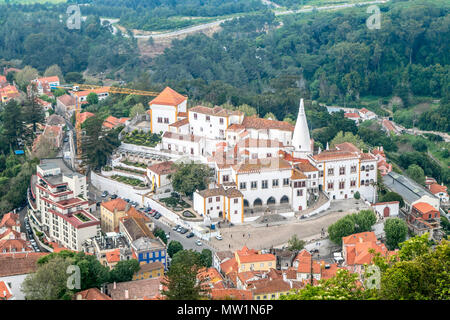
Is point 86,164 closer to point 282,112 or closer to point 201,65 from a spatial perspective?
point 282,112

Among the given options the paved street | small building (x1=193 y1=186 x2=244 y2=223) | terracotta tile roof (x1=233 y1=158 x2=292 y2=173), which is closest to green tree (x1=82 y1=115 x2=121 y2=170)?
small building (x1=193 y1=186 x2=244 y2=223)

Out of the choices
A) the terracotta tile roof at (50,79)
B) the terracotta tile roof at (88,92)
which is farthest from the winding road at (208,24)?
the terracotta tile roof at (88,92)

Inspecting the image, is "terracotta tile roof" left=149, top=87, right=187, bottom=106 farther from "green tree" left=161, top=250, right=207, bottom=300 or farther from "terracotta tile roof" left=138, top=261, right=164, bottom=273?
"green tree" left=161, top=250, right=207, bottom=300

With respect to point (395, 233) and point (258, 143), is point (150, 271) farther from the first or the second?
point (395, 233)

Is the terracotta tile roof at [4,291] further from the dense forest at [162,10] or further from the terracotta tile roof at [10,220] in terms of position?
the dense forest at [162,10]
